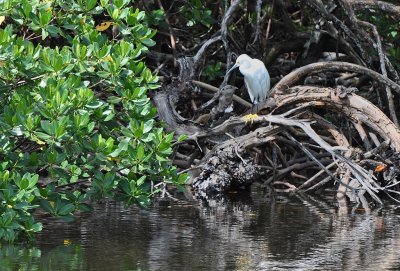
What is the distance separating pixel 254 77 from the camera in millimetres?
10859

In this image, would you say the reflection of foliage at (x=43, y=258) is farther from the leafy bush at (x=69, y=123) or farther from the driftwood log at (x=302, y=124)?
the driftwood log at (x=302, y=124)

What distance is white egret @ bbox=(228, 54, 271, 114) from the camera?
10867mm

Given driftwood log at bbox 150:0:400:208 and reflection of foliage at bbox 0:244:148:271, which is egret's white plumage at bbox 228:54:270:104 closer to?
driftwood log at bbox 150:0:400:208

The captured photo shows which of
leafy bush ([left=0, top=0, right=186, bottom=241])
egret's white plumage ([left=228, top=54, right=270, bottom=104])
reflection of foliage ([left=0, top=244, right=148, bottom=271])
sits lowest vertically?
reflection of foliage ([left=0, top=244, right=148, bottom=271])

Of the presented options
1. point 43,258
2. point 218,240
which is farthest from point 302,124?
point 43,258

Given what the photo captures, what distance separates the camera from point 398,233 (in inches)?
315

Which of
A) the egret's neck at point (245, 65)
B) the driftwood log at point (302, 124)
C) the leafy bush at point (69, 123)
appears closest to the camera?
the leafy bush at point (69, 123)

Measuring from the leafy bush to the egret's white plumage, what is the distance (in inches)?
138

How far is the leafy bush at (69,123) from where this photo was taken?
21.6ft

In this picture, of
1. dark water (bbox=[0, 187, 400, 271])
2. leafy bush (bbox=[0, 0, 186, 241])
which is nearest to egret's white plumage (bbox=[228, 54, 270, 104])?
dark water (bbox=[0, 187, 400, 271])

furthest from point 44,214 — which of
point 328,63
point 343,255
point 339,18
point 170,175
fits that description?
point 339,18

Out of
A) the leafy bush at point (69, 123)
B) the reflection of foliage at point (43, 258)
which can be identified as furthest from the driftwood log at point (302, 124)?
the reflection of foliage at point (43, 258)

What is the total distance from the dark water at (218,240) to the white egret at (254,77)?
1.64m

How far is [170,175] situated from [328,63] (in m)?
3.49
